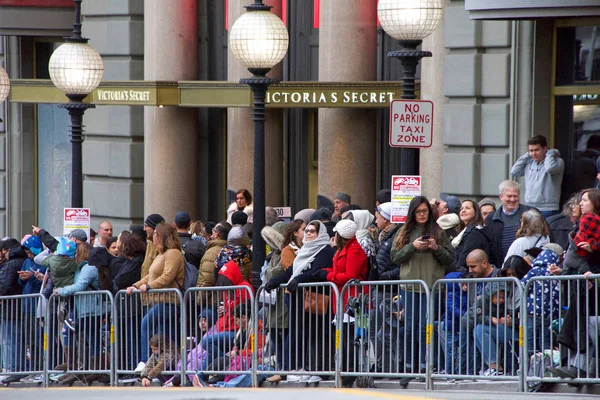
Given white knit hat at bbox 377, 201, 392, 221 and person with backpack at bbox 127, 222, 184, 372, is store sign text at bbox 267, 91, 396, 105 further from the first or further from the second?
person with backpack at bbox 127, 222, 184, 372

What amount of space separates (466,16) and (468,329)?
7387 millimetres

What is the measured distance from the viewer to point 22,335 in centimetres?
1483

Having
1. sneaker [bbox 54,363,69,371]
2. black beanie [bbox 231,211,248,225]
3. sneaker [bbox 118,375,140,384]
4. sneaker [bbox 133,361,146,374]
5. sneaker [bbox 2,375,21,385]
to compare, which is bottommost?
sneaker [bbox 2,375,21,385]

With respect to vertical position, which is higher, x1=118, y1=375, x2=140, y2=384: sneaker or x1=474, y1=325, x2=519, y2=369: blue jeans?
x1=474, y1=325, x2=519, y2=369: blue jeans

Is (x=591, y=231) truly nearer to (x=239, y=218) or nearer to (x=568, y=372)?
(x=568, y=372)

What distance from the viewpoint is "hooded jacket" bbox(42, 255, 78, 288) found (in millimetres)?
14148

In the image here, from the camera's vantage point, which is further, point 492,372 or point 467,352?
point 467,352

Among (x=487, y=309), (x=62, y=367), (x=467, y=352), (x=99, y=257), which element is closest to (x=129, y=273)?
(x=99, y=257)

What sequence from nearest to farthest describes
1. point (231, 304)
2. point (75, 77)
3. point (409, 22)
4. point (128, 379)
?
point (409, 22), point (231, 304), point (128, 379), point (75, 77)

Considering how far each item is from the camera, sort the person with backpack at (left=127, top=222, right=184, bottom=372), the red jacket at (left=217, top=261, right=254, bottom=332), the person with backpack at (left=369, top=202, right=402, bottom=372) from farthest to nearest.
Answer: the person with backpack at (left=127, top=222, right=184, bottom=372) → the red jacket at (left=217, top=261, right=254, bottom=332) → the person with backpack at (left=369, top=202, right=402, bottom=372)

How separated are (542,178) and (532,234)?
356 cm

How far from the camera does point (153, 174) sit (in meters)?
22.1

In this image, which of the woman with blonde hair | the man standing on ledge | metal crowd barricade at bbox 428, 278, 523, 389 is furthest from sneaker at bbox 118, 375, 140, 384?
the man standing on ledge

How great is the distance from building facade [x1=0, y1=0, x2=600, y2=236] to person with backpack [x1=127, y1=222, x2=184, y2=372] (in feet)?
18.3
